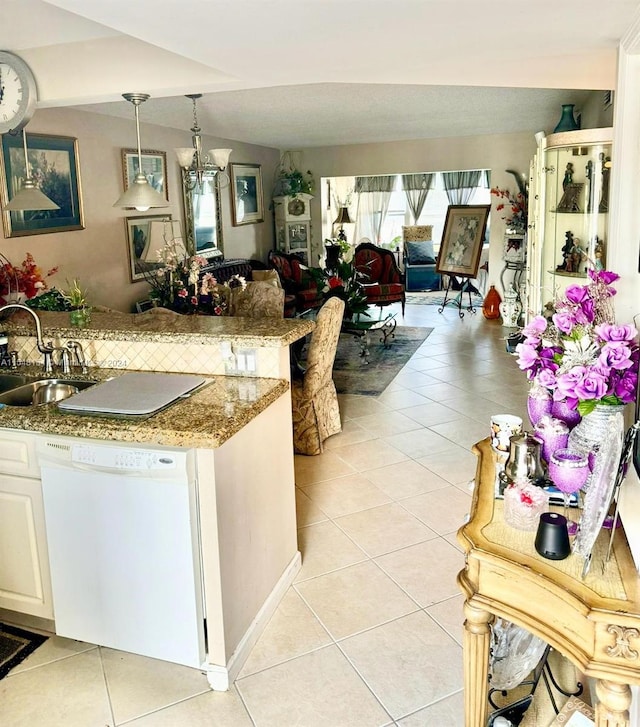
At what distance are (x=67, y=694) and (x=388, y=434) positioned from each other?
2.93 m

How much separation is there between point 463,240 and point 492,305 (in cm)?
109

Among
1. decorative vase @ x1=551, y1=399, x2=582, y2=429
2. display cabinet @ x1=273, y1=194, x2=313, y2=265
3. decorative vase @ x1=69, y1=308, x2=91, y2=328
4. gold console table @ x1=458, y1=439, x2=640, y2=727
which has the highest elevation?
display cabinet @ x1=273, y1=194, x2=313, y2=265

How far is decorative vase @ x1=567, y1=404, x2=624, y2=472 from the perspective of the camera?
1.71 m

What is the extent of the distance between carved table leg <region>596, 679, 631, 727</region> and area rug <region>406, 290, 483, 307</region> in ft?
30.5

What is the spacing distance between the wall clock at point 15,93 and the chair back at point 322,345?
199 cm

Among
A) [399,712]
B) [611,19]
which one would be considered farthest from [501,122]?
[399,712]

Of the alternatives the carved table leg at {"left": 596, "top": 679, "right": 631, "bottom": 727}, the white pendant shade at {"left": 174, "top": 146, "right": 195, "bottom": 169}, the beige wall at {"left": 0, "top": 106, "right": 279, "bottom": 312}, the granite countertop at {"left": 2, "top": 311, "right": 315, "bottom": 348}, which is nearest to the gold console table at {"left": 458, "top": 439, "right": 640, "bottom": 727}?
the carved table leg at {"left": 596, "top": 679, "right": 631, "bottom": 727}

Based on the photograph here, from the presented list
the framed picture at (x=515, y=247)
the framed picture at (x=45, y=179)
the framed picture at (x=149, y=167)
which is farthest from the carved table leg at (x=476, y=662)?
the framed picture at (x=515, y=247)

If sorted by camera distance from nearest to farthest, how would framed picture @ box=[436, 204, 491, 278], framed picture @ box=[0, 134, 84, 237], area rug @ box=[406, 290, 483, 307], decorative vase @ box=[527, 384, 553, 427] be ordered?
decorative vase @ box=[527, 384, 553, 427] < framed picture @ box=[0, 134, 84, 237] < framed picture @ box=[436, 204, 491, 278] < area rug @ box=[406, 290, 483, 307]

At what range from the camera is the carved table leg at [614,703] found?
1.33m

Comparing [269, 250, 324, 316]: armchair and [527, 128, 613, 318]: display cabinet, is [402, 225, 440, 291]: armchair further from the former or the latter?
[527, 128, 613, 318]: display cabinet

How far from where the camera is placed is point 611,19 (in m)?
2.02

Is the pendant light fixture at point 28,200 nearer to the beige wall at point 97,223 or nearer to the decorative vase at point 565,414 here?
the beige wall at point 97,223

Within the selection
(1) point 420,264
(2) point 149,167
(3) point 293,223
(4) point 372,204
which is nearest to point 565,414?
(2) point 149,167
